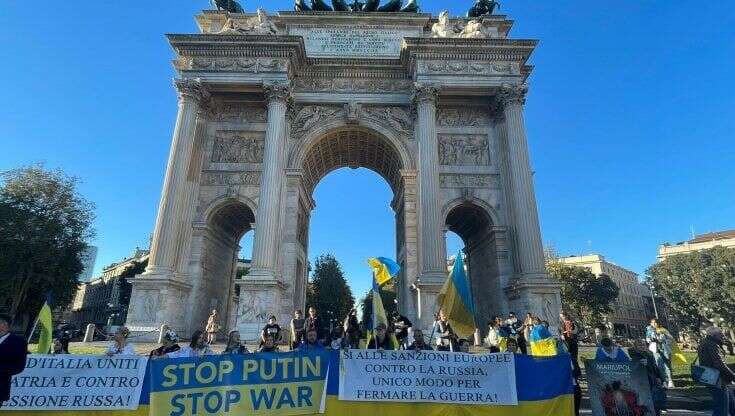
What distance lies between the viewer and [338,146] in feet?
82.0

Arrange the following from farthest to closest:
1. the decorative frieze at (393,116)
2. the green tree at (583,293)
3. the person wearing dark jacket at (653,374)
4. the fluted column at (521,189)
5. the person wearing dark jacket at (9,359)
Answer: the green tree at (583,293) < the decorative frieze at (393,116) < the fluted column at (521,189) < the person wearing dark jacket at (653,374) < the person wearing dark jacket at (9,359)

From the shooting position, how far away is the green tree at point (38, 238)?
29.1 metres

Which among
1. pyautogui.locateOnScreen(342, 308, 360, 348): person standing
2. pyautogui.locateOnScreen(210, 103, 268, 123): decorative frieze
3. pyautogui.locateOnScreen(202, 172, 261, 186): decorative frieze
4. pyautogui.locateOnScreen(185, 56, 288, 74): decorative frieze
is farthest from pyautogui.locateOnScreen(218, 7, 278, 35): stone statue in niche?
pyautogui.locateOnScreen(342, 308, 360, 348): person standing

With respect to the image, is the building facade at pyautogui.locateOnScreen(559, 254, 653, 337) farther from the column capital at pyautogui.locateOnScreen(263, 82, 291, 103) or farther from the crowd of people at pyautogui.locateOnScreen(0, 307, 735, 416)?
the crowd of people at pyautogui.locateOnScreen(0, 307, 735, 416)

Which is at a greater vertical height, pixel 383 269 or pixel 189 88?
pixel 189 88

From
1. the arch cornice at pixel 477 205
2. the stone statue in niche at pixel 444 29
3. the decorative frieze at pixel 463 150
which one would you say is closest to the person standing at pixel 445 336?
the arch cornice at pixel 477 205

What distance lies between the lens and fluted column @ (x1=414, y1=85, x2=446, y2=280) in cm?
1855

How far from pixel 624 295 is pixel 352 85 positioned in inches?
3519

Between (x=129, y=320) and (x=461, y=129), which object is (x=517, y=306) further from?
(x=129, y=320)

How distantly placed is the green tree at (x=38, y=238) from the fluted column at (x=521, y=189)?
33654mm

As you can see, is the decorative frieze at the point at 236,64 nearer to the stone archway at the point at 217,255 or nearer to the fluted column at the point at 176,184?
the fluted column at the point at 176,184

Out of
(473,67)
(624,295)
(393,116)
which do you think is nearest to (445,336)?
(393,116)

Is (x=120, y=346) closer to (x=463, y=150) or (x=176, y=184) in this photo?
(x=176, y=184)

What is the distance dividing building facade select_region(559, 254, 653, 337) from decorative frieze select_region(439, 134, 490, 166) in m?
66.5
